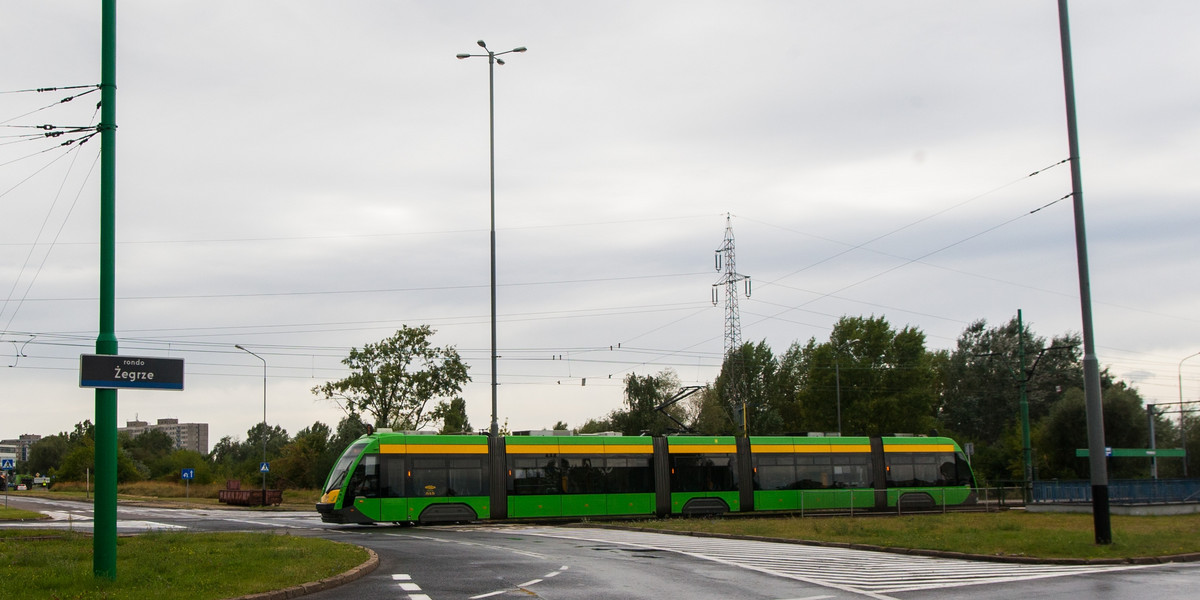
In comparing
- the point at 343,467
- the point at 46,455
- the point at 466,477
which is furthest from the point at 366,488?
the point at 46,455

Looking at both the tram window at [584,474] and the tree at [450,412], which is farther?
the tree at [450,412]

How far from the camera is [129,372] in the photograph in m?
12.9

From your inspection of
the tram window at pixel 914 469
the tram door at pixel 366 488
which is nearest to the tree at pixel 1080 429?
the tram window at pixel 914 469

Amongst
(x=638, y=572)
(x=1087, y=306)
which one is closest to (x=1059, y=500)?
(x=1087, y=306)

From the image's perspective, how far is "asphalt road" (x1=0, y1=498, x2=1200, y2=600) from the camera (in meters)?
12.5

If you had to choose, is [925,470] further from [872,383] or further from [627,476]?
[872,383]

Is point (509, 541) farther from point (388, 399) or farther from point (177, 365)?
point (388, 399)

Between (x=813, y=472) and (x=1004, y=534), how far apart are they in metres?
15.3

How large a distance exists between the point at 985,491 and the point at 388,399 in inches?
1220

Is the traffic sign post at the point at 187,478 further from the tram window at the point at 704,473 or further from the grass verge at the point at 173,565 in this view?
the grass verge at the point at 173,565

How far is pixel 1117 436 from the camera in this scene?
2339 inches

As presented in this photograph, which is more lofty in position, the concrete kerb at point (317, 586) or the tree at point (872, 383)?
the tree at point (872, 383)

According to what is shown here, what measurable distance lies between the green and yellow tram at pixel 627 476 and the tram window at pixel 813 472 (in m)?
0.04

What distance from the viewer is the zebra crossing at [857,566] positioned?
1395 centimetres
